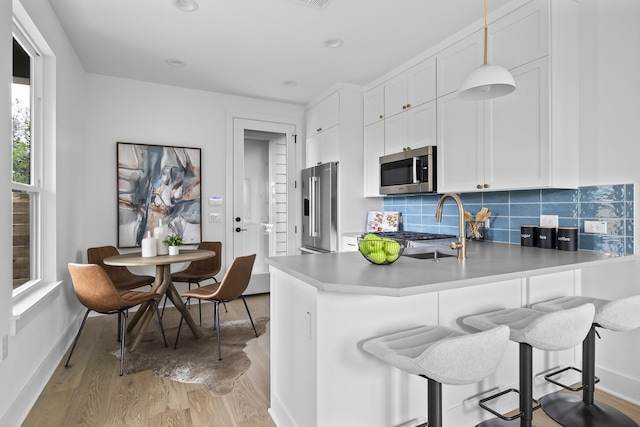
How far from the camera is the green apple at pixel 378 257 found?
5.81 feet

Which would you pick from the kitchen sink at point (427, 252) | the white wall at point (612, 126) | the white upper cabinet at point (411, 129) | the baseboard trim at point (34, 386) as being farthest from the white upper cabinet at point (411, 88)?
the baseboard trim at point (34, 386)

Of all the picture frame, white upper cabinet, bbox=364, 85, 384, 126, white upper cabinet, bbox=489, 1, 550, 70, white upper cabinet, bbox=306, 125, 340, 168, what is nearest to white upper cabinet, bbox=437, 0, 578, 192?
white upper cabinet, bbox=489, 1, 550, 70

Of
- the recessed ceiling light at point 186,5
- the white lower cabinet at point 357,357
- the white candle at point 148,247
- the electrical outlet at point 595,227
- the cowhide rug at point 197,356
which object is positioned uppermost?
the recessed ceiling light at point 186,5

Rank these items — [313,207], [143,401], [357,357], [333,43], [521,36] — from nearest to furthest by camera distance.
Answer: [357,357] → [143,401] → [521,36] → [333,43] → [313,207]

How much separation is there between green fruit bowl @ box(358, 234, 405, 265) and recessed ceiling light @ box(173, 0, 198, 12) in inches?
81.8

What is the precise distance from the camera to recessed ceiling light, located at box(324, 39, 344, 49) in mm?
3039

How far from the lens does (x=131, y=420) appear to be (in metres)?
1.94

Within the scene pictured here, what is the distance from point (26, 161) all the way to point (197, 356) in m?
1.84

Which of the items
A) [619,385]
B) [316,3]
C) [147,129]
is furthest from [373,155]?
[619,385]

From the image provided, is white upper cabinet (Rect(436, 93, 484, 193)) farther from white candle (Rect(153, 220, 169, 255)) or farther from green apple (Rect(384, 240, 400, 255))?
white candle (Rect(153, 220, 169, 255))

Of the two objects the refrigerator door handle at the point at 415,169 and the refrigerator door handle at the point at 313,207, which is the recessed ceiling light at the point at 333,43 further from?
the refrigerator door handle at the point at 313,207

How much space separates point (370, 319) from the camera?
1564mm

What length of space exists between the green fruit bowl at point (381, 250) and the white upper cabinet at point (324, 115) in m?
2.57

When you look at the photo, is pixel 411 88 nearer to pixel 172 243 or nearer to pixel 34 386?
pixel 172 243
